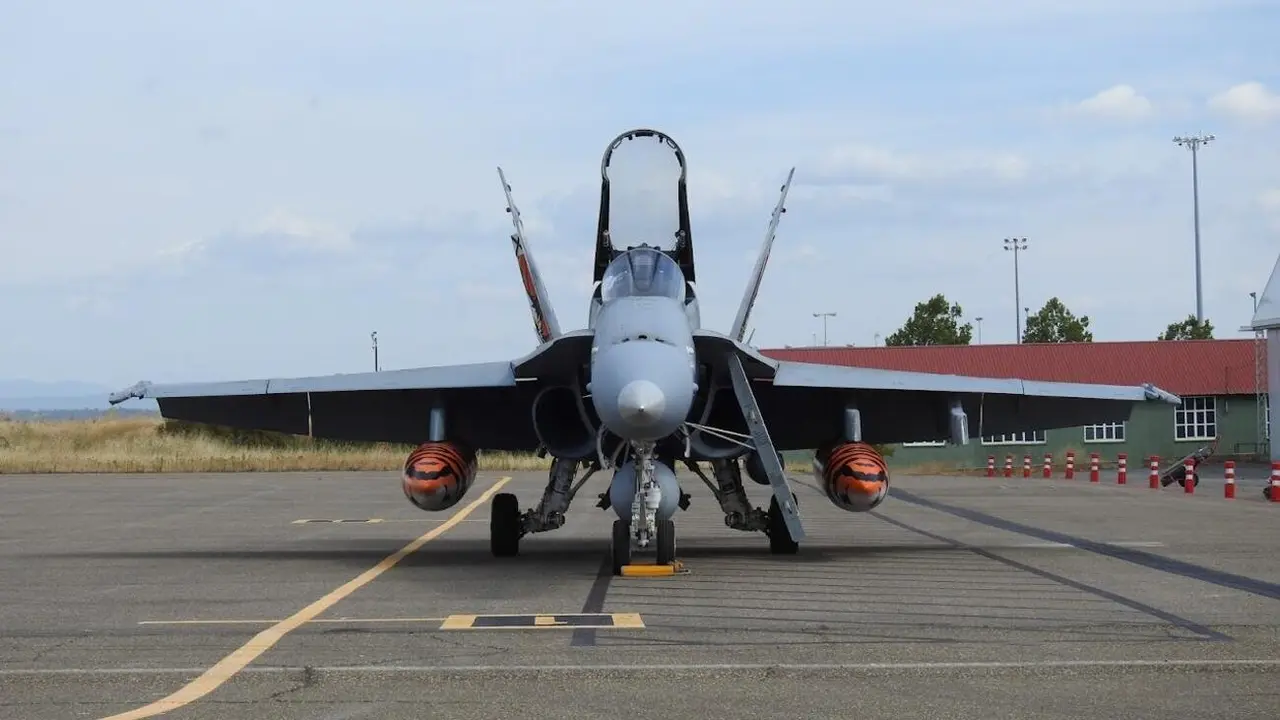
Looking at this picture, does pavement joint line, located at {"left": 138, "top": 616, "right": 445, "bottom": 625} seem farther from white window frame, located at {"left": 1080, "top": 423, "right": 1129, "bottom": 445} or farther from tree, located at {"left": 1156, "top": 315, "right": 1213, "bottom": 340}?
tree, located at {"left": 1156, "top": 315, "right": 1213, "bottom": 340}

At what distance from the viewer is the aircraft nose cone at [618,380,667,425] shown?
12.3 m

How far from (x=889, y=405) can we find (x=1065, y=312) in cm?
7198

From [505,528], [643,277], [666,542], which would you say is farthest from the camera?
[505,528]

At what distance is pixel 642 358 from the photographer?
1294cm

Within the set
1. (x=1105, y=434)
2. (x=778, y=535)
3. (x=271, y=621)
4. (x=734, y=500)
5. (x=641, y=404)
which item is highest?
(x=641, y=404)

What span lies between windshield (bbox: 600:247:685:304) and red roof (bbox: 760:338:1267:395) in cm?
3932

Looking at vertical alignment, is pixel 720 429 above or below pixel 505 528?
above

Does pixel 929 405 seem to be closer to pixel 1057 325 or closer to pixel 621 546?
pixel 621 546

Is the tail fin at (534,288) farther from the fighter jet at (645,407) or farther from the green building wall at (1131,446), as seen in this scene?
the green building wall at (1131,446)

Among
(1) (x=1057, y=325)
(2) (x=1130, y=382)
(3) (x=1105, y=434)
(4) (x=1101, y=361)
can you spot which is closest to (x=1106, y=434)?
(3) (x=1105, y=434)

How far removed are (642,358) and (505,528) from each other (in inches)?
179

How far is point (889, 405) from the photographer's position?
1805 centimetres

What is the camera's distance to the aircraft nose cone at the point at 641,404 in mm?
12328

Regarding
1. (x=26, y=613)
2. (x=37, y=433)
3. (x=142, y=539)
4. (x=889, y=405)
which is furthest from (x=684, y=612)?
(x=37, y=433)
